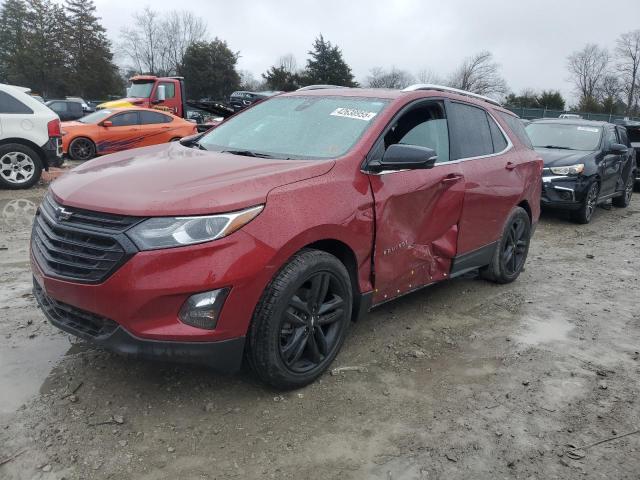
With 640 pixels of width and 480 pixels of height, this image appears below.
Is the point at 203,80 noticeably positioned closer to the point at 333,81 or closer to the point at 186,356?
the point at 333,81

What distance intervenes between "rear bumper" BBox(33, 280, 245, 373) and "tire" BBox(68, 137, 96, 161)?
12.0m

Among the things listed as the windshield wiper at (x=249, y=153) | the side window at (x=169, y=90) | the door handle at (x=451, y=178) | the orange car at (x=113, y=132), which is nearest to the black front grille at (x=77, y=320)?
the windshield wiper at (x=249, y=153)

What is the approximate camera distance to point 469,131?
450 cm

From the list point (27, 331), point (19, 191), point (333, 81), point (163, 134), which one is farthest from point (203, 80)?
point (27, 331)

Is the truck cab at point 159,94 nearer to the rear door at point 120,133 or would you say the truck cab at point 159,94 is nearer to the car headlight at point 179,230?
the rear door at point 120,133

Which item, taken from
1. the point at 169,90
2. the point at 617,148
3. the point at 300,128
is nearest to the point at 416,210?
the point at 300,128

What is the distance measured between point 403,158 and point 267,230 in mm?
1051

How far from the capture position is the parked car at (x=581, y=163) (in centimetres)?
870

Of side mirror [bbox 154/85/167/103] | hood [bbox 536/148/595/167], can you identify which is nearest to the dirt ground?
hood [bbox 536/148/595/167]

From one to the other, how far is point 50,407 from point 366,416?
1.69m

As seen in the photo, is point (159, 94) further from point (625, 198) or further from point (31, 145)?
point (625, 198)

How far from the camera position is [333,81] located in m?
49.5

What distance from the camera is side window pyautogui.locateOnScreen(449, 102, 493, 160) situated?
431 centimetres

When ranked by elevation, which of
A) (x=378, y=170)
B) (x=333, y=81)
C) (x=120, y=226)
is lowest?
(x=120, y=226)
